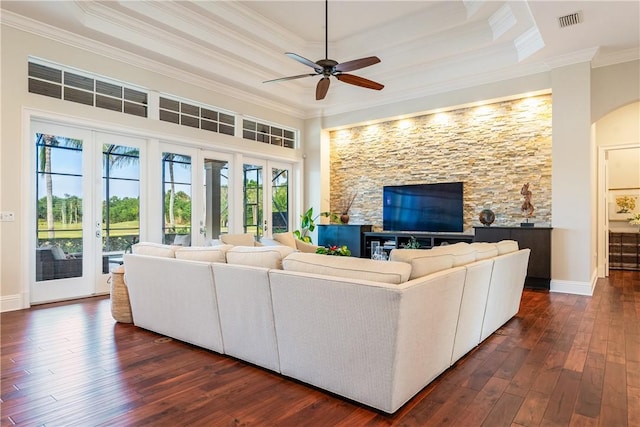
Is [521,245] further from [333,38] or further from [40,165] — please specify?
[40,165]

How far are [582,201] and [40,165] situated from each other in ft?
23.0

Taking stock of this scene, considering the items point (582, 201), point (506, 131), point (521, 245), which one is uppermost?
point (506, 131)

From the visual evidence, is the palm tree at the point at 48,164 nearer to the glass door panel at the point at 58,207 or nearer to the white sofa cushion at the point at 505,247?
the glass door panel at the point at 58,207

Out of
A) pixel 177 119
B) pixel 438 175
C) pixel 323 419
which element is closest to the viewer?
pixel 323 419

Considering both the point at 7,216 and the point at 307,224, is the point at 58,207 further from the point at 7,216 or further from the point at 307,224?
the point at 307,224

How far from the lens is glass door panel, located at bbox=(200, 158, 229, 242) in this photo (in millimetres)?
6387

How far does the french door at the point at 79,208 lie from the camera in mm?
4453

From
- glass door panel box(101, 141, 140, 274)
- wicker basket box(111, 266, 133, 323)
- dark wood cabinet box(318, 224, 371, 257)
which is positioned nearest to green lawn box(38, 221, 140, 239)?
glass door panel box(101, 141, 140, 274)

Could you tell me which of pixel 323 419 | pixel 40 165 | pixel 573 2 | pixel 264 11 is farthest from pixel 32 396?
pixel 573 2

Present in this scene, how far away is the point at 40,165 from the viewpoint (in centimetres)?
444

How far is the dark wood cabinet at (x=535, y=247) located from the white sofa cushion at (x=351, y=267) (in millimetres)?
4101

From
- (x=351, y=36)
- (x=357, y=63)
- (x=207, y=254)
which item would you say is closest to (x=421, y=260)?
(x=207, y=254)

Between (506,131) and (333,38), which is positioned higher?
(333,38)

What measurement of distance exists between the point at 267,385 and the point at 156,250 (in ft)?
5.46
